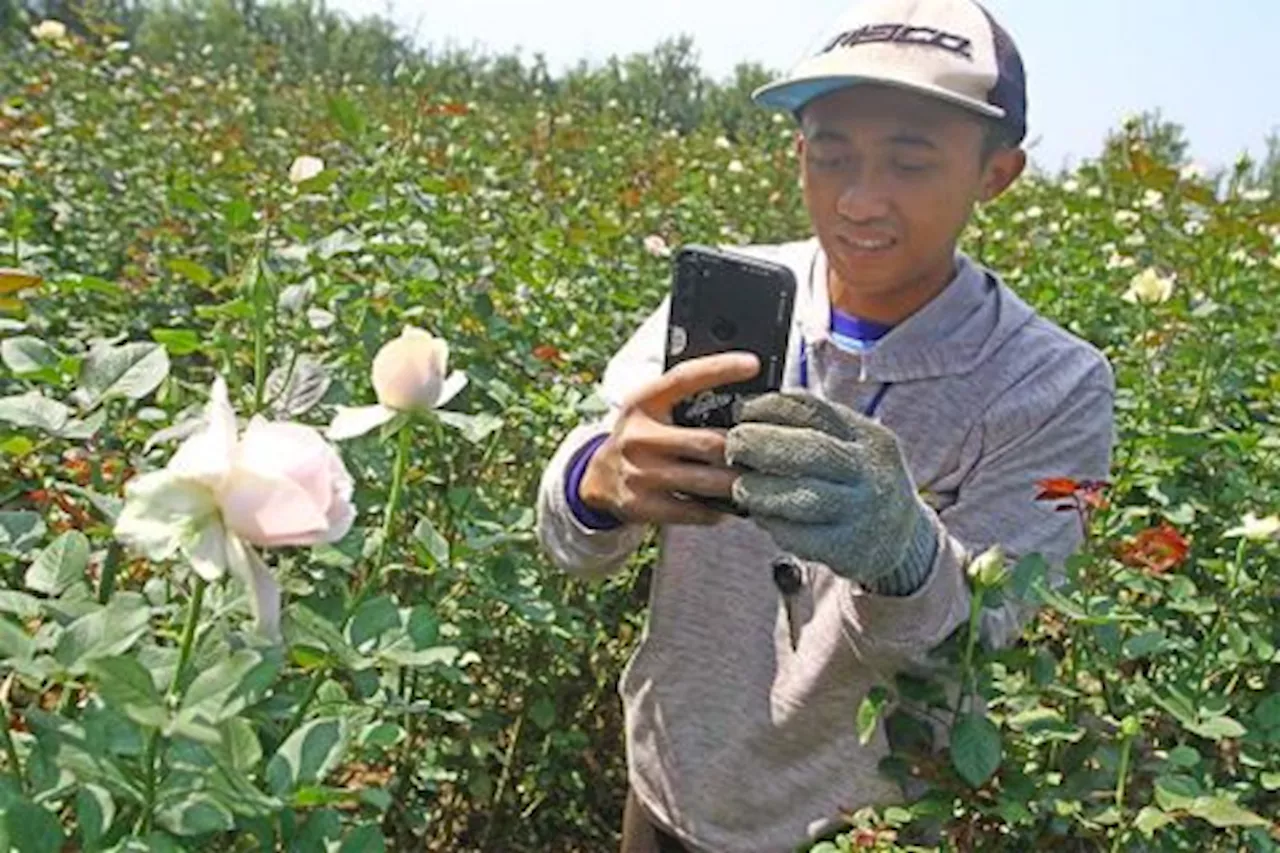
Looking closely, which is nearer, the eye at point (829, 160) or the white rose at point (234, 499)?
the white rose at point (234, 499)

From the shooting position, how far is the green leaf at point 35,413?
89cm

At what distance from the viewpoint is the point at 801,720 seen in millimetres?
1377

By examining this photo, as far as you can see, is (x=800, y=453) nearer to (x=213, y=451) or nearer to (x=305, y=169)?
(x=213, y=451)

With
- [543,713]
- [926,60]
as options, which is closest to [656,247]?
[543,713]

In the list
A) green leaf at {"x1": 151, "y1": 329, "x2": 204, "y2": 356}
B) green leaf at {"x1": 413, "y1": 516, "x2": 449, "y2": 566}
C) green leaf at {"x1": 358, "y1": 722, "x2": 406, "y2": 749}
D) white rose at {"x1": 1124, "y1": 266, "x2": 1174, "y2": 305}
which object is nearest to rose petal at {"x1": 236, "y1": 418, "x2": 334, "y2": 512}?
green leaf at {"x1": 358, "y1": 722, "x2": 406, "y2": 749}

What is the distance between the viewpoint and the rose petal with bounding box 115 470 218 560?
0.64m

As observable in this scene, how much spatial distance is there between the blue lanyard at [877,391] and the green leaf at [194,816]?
762 mm

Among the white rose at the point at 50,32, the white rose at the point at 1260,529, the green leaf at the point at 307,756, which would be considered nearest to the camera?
the green leaf at the point at 307,756

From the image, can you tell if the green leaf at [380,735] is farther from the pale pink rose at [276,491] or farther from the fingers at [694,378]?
the fingers at [694,378]

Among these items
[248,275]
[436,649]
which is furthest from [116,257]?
[436,649]

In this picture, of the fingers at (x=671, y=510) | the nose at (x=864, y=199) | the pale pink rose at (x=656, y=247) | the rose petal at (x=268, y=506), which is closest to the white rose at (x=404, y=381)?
the rose petal at (x=268, y=506)

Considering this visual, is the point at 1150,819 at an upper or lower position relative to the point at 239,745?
lower

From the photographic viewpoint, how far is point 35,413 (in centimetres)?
90

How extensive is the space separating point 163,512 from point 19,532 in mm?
293
